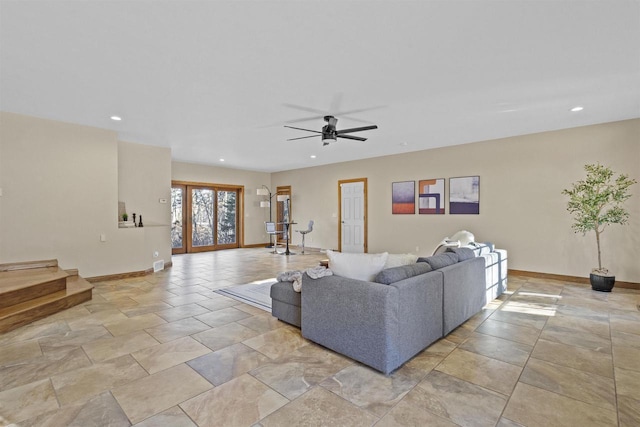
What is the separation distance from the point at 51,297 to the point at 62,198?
1.79 m

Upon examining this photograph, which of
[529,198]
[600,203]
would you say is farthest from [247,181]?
[600,203]

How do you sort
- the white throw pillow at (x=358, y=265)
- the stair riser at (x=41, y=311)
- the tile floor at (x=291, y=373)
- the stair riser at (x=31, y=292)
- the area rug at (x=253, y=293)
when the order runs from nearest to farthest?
1. the tile floor at (x=291, y=373)
2. the white throw pillow at (x=358, y=265)
3. the stair riser at (x=41, y=311)
4. the stair riser at (x=31, y=292)
5. the area rug at (x=253, y=293)

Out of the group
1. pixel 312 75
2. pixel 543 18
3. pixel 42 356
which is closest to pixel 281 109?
pixel 312 75

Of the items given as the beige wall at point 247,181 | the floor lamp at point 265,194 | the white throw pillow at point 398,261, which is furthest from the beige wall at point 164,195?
the white throw pillow at point 398,261

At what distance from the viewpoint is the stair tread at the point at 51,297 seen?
332cm

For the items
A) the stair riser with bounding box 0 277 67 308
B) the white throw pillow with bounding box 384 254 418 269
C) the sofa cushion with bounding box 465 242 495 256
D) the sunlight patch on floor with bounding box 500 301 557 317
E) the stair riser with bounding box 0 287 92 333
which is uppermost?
the white throw pillow with bounding box 384 254 418 269

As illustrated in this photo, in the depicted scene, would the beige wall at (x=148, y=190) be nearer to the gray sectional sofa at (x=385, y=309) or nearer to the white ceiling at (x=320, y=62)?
the white ceiling at (x=320, y=62)

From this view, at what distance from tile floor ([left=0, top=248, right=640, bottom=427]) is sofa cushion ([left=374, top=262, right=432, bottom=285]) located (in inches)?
27.5

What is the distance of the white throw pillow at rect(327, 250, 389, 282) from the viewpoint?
8.60ft

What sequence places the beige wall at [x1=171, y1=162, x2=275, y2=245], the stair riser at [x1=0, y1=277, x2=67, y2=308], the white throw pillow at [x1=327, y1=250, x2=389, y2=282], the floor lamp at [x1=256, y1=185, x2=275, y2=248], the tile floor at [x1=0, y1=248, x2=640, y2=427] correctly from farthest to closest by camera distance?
the floor lamp at [x1=256, y1=185, x2=275, y2=248] → the beige wall at [x1=171, y1=162, x2=275, y2=245] → the stair riser at [x1=0, y1=277, x2=67, y2=308] → the white throw pillow at [x1=327, y1=250, x2=389, y2=282] → the tile floor at [x1=0, y1=248, x2=640, y2=427]

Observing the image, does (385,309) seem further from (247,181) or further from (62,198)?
(247,181)

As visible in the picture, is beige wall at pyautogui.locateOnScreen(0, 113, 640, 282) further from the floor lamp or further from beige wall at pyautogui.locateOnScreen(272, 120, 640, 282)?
the floor lamp

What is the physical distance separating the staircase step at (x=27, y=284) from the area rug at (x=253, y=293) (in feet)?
6.76

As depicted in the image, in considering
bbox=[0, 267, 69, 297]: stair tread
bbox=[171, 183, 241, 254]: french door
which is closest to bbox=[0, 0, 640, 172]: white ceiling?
bbox=[0, 267, 69, 297]: stair tread
